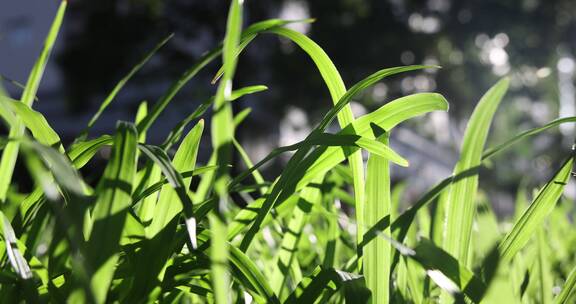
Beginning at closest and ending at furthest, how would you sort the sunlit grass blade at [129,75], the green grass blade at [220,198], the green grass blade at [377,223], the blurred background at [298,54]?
the green grass blade at [220,198], the green grass blade at [377,223], the sunlit grass blade at [129,75], the blurred background at [298,54]

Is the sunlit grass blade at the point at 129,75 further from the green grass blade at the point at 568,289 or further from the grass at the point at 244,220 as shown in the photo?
the green grass blade at the point at 568,289

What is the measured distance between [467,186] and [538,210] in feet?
0.11

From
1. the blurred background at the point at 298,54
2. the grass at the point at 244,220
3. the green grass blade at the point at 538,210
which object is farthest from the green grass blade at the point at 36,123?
the blurred background at the point at 298,54

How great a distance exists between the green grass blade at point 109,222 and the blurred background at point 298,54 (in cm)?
632

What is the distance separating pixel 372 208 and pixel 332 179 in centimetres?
23

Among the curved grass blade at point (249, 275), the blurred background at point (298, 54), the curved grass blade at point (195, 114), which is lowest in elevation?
the curved grass blade at point (249, 275)

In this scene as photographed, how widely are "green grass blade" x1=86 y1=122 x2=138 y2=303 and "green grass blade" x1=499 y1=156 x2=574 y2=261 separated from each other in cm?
17

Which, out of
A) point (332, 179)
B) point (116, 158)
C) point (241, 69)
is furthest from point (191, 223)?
point (241, 69)

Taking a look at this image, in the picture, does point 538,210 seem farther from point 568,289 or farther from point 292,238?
point 292,238

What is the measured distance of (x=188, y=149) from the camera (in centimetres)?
32

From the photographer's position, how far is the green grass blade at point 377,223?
0.90ft

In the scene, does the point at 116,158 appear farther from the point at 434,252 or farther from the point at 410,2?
the point at 410,2

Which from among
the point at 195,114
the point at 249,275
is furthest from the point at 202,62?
the point at 249,275

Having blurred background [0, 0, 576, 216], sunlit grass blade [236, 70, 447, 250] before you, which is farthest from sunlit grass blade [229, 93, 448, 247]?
blurred background [0, 0, 576, 216]
